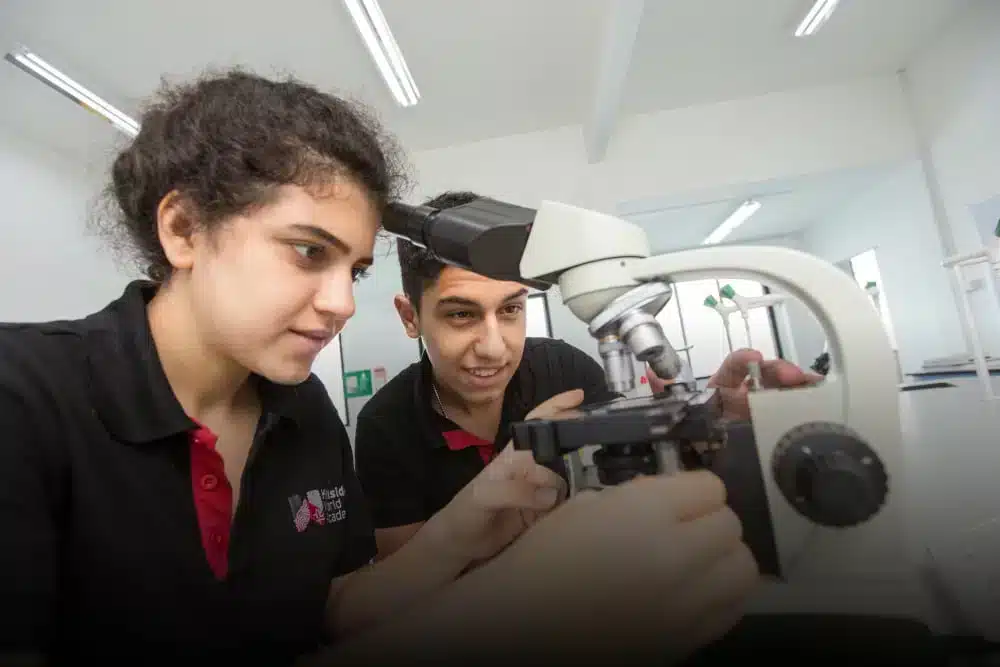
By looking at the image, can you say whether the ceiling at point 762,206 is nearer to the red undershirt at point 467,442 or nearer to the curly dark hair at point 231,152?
the red undershirt at point 467,442

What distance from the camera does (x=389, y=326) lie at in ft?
8.20

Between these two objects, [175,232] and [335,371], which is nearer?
[175,232]

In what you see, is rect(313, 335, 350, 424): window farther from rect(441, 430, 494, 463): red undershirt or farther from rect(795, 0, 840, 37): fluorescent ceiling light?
rect(795, 0, 840, 37): fluorescent ceiling light

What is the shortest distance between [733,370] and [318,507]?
1.98ft

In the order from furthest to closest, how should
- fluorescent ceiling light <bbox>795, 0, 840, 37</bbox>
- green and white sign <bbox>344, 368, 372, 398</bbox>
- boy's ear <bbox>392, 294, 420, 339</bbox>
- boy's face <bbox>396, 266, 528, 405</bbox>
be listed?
green and white sign <bbox>344, 368, 372, 398</bbox> < fluorescent ceiling light <bbox>795, 0, 840, 37</bbox> < boy's ear <bbox>392, 294, 420, 339</bbox> < boy's face <bbox>396, 266, 528, 405</bbox>

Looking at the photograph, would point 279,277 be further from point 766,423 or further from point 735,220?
point 735,220

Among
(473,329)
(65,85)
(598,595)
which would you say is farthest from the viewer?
(65,85)

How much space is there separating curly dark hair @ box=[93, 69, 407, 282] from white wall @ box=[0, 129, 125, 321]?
4.46 feet

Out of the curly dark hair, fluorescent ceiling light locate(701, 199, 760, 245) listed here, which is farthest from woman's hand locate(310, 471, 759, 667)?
fluorescent ceiling light locate(701, 199, 760, 245)

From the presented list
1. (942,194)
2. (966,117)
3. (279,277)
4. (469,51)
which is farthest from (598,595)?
(942,194)

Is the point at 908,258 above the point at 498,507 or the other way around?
above

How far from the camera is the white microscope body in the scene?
1.07 ft

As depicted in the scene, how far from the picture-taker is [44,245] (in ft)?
5.25

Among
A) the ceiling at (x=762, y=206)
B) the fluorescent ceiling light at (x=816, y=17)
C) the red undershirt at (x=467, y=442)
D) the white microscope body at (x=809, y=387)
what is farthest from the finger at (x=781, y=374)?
the fluorescent ceiling light at (x=816, y=17)
